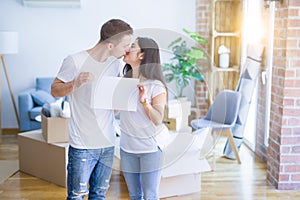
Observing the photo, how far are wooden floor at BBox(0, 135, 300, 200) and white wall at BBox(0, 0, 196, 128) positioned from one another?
1828 mm

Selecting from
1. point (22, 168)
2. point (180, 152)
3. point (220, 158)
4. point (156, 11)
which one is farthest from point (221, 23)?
point (180, 152)

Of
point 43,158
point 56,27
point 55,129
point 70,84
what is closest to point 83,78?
point 70,84


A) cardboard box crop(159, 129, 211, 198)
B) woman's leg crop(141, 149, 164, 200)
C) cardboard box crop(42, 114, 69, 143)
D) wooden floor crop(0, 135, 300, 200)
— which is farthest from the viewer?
cardboard box crop(42, 114, 69, 143)

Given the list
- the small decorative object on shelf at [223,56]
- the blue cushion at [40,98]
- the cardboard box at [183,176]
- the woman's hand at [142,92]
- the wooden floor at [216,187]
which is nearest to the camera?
the woman's hand at [142,92]

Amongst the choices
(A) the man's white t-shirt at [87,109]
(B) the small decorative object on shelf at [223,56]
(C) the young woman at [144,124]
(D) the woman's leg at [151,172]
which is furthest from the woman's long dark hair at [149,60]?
(B) the small decorative object on shelf at [223,56]

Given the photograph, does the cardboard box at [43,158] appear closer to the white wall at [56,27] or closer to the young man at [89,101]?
the young man at [89,101]

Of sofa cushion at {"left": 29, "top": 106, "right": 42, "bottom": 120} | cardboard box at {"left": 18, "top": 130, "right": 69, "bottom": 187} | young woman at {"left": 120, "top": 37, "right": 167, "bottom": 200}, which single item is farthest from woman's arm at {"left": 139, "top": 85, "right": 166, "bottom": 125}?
sofa cushion at {"left": 29, "top": 106, "right": 42, "bottom": 120}

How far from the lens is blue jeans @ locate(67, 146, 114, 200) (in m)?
2.04

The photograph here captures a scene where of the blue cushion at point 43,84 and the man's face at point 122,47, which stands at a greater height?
the man's face at point 122,47

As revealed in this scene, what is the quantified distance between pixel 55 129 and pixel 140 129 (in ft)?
5.17

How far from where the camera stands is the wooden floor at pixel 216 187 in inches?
126

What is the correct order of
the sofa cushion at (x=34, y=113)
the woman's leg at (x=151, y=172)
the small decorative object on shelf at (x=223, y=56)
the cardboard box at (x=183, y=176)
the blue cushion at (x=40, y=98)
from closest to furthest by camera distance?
the woman's leg at (x=151, y=172) < the cardboard box at (x=183, y=176) < the sofa cushion at (x=34, y=113) < the blue cushion at (x=40, y=98) < the small decorative object on shelf at (x=223, y=56)

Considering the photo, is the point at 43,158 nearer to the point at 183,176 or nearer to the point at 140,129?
the point at 183,176

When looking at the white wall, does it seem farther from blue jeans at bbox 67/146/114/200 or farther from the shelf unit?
blue jeans at bbox 67/146/114/200
